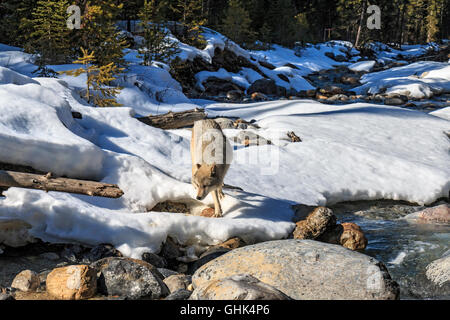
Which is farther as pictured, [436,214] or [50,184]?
[436,214]

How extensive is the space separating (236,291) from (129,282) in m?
1.18

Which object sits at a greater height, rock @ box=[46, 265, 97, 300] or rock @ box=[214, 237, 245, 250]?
rock @ box=[46, 265, 97, 300]

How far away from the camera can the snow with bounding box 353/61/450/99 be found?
2214 cm

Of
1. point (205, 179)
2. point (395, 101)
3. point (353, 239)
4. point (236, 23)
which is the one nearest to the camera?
point (205, 179)

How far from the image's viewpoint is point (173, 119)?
Result: 951 cm

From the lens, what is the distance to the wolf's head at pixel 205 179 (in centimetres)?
522

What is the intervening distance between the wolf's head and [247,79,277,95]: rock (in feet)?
53.5

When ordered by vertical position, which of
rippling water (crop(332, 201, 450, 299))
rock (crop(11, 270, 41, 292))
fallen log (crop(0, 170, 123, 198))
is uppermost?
fallen log (crop(0, 170, 123, 198))

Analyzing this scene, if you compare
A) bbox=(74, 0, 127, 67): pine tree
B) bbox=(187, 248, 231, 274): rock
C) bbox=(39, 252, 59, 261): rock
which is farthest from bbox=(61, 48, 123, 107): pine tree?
bbox=(187, 248, 231, 274): rock

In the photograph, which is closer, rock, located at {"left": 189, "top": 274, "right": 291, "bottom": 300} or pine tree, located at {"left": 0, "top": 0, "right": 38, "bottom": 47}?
rock, located at {"left": 189, "top": 274, "right": 291, "bottom": 300}

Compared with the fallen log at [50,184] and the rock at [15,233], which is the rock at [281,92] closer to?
the fallen log at [50,184]

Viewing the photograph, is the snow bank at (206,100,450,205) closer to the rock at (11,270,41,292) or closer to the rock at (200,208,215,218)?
the rock at (200,208,215,218)

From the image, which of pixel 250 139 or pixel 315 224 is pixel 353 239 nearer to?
pixel 315 224

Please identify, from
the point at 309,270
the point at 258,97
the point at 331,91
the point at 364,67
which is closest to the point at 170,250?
the point at 309,270
